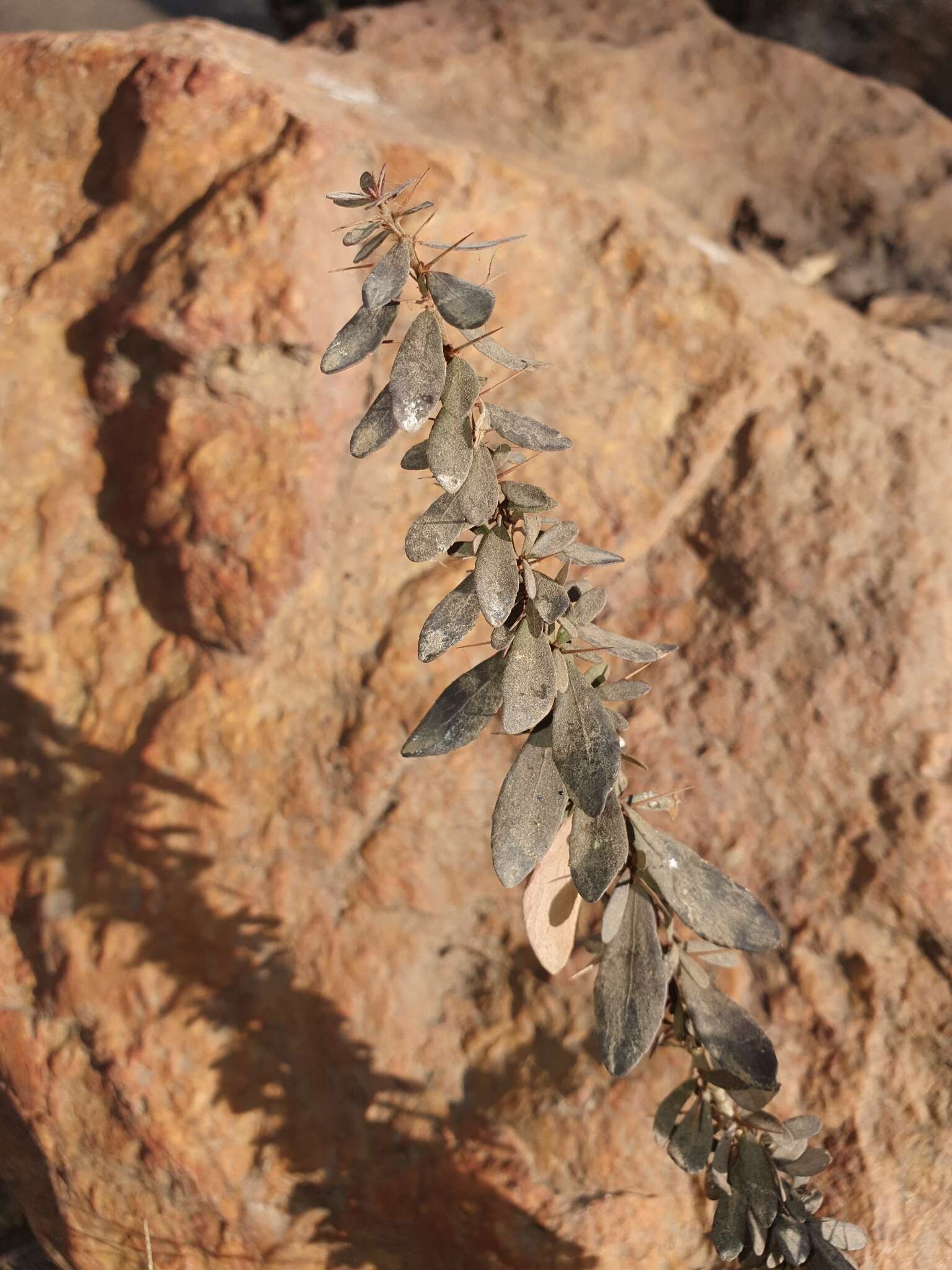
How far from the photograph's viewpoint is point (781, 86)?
267cm

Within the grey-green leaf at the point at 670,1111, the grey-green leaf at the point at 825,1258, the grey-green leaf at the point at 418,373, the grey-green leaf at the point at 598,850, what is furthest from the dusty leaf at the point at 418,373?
the grey-green leaf at the point at 825,1258

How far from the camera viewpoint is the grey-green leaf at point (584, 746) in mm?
936

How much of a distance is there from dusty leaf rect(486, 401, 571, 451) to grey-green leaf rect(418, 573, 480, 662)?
5.7 inches

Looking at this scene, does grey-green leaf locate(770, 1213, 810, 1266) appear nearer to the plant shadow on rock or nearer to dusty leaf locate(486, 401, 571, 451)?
the plant shadow on rock

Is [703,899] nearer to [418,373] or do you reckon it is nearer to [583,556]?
[583,556]

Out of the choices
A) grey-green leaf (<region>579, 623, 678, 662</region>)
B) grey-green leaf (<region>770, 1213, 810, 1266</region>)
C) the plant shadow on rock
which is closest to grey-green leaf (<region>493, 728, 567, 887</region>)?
grey-green leaf (<region>579, 623, 678, 662</region>)

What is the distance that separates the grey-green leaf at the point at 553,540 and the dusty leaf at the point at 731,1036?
0.54m

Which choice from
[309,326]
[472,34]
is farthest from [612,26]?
[309,326]

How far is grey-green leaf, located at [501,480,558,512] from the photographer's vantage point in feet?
3.25

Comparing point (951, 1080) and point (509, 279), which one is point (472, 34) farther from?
point (951, 1080)

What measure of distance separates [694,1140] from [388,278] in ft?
3.44

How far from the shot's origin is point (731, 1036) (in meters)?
1.10

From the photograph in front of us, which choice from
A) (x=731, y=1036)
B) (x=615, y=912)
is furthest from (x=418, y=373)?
(x=731, y=1036)

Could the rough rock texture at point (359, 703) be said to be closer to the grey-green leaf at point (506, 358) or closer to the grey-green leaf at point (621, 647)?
the grey-green leaf at point (621, 647)
